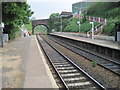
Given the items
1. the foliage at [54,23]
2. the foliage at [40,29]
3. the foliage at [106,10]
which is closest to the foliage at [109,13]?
the foliage at [106,10]

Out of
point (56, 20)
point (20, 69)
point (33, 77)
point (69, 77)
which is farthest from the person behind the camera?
point (56, 20)

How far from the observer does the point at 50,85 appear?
6.80 meters

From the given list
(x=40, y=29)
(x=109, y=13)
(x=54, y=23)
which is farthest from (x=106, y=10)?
(x=40, y=29)

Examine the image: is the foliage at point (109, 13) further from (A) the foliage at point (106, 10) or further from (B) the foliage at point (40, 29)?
(B) the foliage at point (40, 29)

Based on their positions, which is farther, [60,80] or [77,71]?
[77,71]

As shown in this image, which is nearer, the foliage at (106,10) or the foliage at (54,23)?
the foliage at (106,10)

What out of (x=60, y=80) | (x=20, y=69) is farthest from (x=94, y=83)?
(x=20, y=69)

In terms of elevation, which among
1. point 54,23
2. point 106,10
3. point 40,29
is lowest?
point 40,29

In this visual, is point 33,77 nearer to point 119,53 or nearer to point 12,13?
point 119,53

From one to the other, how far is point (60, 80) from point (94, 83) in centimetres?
160

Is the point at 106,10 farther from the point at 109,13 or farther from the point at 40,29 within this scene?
the point at 40,29

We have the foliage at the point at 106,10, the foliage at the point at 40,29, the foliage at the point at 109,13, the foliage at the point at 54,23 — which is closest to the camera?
the foliage at the point at 109,13

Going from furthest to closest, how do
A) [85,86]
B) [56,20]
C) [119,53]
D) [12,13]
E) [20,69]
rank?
1. [56,20]
2. [12,13]
3. [119,53]
4. [20,69]
5. [85,86]

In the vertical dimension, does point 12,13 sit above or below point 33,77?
above
